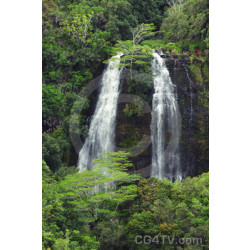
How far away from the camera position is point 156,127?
1361 cm

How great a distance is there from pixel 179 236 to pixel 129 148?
456 cm

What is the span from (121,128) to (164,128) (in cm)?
167

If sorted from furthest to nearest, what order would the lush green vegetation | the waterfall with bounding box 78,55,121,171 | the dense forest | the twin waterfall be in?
the waterfall with bounding box 78,55,121,171 < the twin waterfall < the dense forest < the lush green vegetation

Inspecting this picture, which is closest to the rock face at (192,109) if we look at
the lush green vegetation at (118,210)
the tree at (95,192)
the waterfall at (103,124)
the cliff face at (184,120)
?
the cliff face at (184,120)

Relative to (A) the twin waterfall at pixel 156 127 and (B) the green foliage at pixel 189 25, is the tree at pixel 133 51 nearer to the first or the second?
(A) the twin waterfall at pixel 156 127

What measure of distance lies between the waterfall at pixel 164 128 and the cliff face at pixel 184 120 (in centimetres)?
20

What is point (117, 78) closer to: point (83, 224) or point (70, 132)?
point (70, 132)

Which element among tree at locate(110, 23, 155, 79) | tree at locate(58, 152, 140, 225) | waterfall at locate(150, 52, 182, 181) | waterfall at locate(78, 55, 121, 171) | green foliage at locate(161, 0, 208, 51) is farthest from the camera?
green foliage at locate(161, 0, 208, 51)

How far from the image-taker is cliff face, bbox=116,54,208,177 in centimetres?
1323

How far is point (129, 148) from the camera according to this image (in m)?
13.5

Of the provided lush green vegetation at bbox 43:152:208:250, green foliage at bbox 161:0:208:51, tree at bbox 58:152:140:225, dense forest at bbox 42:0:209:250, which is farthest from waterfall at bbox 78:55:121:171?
green foliage at bbox 161:0:208:51

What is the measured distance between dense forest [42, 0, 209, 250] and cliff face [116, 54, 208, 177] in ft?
0.13

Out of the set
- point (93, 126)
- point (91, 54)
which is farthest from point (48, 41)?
point (93, 126)

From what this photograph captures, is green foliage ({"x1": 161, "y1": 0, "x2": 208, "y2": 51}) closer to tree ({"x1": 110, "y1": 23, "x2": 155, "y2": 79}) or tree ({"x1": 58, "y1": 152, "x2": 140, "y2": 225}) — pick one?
tree ({"x1": 110, "y1": 23, "x2": 155, "y2": 79})
